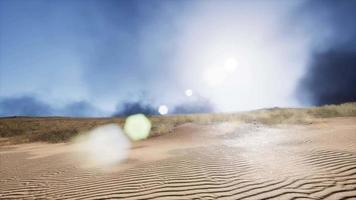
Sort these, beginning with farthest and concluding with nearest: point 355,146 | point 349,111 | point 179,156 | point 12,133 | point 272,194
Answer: point 12,133
point 349,111
point 179,156
point 355,146
point 272,194

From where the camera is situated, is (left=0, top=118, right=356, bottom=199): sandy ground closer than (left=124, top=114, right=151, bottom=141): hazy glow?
Yes

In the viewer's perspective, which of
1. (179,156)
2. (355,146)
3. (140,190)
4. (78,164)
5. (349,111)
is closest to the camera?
(140,190)

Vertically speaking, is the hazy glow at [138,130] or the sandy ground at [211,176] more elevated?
the hazy glow at [138,130]

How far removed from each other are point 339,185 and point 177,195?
2580 mm

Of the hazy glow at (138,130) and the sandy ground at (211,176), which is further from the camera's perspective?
the hazy glow at (138,130)

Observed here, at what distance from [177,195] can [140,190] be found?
2.78ft

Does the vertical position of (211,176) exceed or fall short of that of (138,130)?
it falls short

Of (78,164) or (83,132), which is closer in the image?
(78,164)

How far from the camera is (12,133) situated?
32.2 m

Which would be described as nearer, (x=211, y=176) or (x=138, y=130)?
(x=211, y=176)

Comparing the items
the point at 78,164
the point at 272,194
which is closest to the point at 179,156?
the point at 78,164

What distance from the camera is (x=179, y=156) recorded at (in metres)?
9.14

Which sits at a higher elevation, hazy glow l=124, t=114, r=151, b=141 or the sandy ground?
hazy glow l=124, t=114, r=151, b=141

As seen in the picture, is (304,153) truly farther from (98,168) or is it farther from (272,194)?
(98,168)
